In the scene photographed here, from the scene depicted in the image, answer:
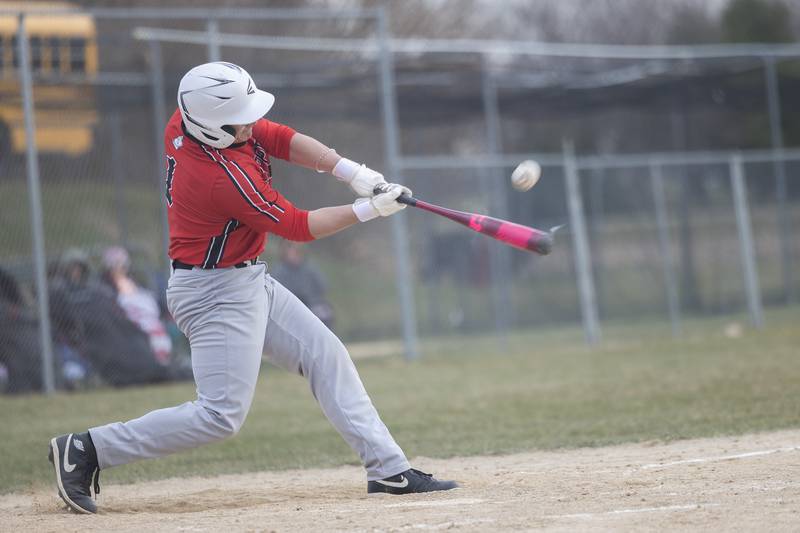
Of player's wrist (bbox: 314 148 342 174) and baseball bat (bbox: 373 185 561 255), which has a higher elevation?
player's wrist (bbox: 314 148 342 174)

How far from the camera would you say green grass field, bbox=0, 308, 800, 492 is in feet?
23.5

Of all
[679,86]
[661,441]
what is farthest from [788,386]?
[679,86]

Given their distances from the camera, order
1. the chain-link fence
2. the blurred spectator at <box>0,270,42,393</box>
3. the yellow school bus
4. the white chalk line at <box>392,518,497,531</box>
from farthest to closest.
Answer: the chain-link fence → the yellow school bus → the blurred spectator at <box>0,270,42,393</box> → the white chalk line at <box>392,518,497,531</box>

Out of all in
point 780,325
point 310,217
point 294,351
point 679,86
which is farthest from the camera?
point 679,86

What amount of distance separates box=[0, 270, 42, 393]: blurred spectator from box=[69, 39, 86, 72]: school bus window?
298 cm

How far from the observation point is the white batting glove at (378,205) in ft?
16.8

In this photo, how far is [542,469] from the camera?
235 inches

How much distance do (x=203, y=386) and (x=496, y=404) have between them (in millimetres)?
4410

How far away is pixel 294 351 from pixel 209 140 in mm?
1137

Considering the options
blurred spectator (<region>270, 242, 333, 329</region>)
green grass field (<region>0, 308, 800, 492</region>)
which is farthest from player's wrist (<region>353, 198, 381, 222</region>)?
blurred spectator (<region>270, 242, 333, 329</region>)

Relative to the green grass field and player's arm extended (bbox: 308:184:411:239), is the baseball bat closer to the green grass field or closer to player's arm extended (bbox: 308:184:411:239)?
player's arm extended (bbox: 308:184:411:239)

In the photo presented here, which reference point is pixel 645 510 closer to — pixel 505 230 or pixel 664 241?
pixel 505 230

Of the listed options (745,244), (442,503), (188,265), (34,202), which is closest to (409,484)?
(442,503)

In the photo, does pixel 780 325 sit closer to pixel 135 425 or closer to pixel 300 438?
pixel 300 438
